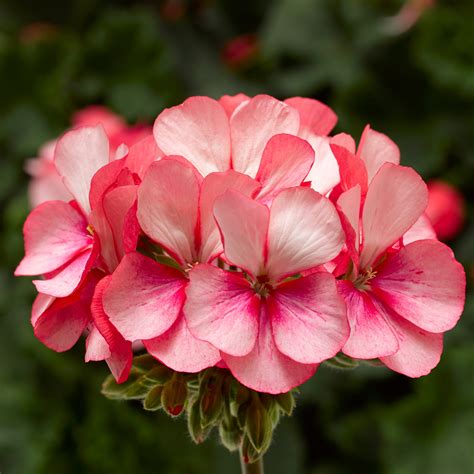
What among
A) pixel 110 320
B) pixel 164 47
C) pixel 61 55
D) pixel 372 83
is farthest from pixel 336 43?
pixel 110 320

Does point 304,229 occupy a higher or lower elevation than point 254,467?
higher

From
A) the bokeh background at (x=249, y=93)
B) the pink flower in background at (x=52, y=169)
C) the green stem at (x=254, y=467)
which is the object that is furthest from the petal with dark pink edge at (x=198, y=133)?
the bokeh background at (x=249, y=93)

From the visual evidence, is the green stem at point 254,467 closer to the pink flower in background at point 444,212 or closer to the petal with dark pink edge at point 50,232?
the petal with dark pink edge at point 50,232

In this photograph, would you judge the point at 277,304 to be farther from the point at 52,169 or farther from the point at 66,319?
the point at 52,169

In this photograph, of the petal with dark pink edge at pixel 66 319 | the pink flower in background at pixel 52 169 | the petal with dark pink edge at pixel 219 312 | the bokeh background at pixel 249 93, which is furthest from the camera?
the bokeh background at pixel 249 93

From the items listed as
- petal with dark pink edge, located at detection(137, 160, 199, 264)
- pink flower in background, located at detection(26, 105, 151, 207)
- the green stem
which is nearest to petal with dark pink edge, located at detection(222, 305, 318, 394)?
petal with dark pink edge, located at detection(137, 160, 199, 264)

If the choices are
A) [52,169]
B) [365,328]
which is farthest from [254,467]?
[52,169]
